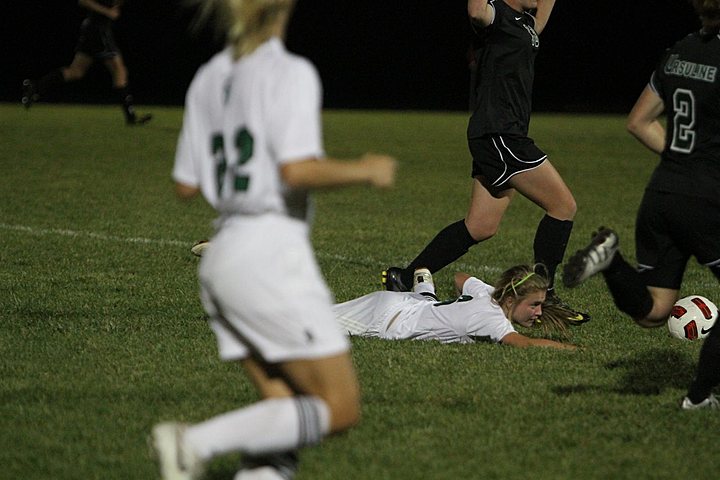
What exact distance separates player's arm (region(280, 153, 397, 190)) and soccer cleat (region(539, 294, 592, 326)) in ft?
10.4

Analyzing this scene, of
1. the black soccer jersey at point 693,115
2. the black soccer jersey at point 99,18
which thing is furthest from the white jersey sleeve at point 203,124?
the black soccer jersey at point 99,18

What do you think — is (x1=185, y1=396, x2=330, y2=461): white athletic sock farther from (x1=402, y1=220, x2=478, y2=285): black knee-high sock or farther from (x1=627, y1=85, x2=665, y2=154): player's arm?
(x1=402, y1=220, x2=478, y2=285): black knee-high sock

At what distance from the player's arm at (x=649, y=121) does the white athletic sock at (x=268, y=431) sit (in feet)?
6.76

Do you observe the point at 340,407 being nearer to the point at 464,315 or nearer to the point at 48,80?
the point at 464,315

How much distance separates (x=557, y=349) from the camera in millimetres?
5637

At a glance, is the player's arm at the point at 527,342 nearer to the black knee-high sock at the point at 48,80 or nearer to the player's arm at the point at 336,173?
the player's arm at the point at 336,173

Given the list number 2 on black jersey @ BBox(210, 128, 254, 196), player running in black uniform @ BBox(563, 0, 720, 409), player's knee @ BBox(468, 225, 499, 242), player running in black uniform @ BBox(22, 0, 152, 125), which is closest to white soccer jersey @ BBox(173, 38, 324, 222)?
number 2 on black jersey @ BBox(210, 128, 254, 196)

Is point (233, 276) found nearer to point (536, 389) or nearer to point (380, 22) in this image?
point (536, 389)

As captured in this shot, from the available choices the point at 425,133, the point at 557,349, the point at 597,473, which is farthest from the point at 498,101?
the point at 425,133

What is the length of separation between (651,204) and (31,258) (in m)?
4.99

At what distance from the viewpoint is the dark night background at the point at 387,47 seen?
30.9 m

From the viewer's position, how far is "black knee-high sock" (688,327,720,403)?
4.41m

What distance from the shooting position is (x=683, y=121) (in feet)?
14.4

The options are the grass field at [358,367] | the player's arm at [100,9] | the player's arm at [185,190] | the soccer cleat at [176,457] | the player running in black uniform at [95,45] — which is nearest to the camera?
the soccer cleat at [176,457]
